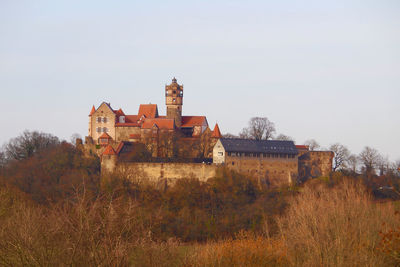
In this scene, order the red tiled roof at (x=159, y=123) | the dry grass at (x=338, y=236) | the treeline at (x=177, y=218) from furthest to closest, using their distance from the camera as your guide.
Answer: the red tiled roof at (x=159, y=123)
the dry grass at (x=338, y=236)
the treeline at (x=177, y=218)

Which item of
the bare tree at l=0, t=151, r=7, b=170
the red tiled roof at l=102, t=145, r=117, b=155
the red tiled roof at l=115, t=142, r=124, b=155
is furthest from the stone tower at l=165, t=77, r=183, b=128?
the bare tree at l=0, t=151, r=7, b=170

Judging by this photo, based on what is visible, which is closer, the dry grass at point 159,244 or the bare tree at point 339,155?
the dry grass at point 159,244

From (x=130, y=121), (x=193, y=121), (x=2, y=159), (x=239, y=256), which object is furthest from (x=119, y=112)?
(x=239, y=256)

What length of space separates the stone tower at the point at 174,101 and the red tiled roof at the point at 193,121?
675 mm

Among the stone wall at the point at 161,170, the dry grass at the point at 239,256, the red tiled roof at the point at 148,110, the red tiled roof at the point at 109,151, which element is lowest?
the dry grass at the point at 239,256

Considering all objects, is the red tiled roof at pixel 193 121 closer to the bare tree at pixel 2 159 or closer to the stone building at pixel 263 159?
the stone building at pixel 263 159

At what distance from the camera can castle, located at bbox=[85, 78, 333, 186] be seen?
49.8 m

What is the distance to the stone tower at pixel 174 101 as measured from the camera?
59.1 m

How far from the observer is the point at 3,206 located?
1102 inches

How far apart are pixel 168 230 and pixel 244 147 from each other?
1105 centimetres

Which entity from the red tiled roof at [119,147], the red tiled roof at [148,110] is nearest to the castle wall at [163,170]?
the red tiled roof at [119,147]

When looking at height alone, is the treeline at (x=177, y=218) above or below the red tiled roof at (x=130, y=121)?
below

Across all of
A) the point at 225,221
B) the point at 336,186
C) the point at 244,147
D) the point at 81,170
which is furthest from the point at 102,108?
the point at 336,186

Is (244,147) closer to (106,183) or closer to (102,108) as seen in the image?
(106,183)
